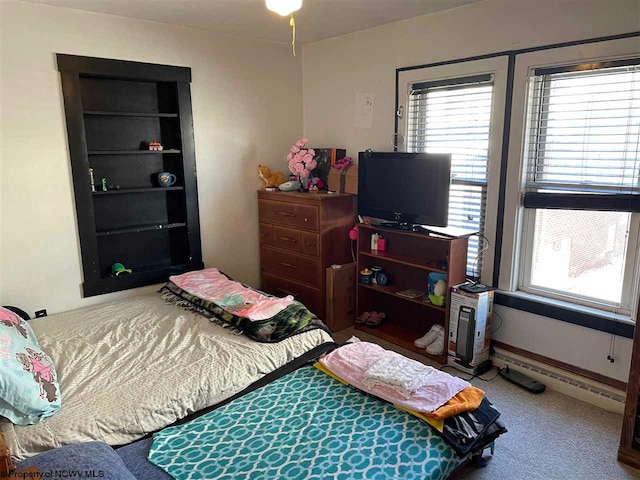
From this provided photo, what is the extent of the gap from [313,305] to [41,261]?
196 centimetres

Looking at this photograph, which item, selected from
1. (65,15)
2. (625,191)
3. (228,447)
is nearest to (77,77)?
(65,15)

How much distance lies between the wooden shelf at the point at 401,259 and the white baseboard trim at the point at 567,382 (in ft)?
2.28

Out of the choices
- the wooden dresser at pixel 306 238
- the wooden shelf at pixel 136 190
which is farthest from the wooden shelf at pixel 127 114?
the wooden dresser at pixel 306 238

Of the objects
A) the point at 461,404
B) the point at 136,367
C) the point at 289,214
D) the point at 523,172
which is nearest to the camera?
the point at 461,404

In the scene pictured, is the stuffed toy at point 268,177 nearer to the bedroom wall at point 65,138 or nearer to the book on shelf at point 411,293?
the bedroom wall at point 65,138

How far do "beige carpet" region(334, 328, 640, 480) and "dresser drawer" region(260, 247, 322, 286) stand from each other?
1456 mm

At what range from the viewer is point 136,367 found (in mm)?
2277

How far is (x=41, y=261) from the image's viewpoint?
3051 millimetres

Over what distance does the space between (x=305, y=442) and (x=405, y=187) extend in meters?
1.93

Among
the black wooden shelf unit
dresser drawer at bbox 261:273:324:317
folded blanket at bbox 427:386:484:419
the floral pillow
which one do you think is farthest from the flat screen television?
the floral pillow

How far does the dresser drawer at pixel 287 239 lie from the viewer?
3727mm

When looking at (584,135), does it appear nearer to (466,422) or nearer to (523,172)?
(523,172)

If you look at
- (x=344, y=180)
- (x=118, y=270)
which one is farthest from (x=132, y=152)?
(x=344, y=180)

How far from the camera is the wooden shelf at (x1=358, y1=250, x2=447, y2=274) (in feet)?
10.1
